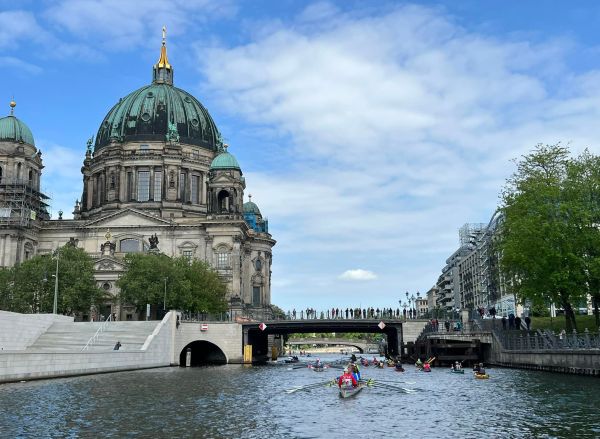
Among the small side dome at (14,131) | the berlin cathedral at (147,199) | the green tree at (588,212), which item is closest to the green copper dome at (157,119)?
the berlin cathedral at (147,199)

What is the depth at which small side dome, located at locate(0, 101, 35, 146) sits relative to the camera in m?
131

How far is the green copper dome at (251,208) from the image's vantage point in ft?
568

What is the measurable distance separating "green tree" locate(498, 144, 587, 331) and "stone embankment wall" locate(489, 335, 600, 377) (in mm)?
5331

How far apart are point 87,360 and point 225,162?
7584cm

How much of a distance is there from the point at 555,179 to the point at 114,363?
47532mm

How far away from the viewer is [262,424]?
3281cm

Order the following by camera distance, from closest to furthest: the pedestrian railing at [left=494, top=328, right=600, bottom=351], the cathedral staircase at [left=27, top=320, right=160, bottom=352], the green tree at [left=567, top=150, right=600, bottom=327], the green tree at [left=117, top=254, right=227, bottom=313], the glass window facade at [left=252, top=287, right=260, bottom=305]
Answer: the pedestrian railing at [left=494, top=328, right=600, bottom=351]
the green tree at [left=567, top=150, right=600, bottom=327]
the cathedral staircase at [left=27, top=320, right=160, bottom=352]
the green tree at [left=117, top=254, right=227, bottom=313]
the glass window facade at [left=252, top=287, right=260, bottom=305]

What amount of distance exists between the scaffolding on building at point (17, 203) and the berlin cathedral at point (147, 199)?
0.19 meters

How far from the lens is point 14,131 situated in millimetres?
131375

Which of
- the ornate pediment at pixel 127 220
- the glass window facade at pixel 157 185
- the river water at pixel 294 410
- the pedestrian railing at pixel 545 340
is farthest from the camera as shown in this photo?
the glass window facade at pixel 157 185

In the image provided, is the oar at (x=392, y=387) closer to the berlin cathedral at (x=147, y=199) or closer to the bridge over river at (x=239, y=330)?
the bridge over river at (x=239, y=330)

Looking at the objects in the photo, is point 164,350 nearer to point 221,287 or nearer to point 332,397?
point 221,287

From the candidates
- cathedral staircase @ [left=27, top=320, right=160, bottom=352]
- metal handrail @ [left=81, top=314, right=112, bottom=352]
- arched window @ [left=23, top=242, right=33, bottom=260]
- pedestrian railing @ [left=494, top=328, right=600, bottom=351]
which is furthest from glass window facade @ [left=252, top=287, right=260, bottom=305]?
pedestrian railing @ [left=494, top=328, right=600, bottom=351]

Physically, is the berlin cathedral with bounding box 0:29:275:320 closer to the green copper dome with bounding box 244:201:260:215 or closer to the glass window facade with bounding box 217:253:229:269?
the glass window facade with bounding box 217:253:229:269
